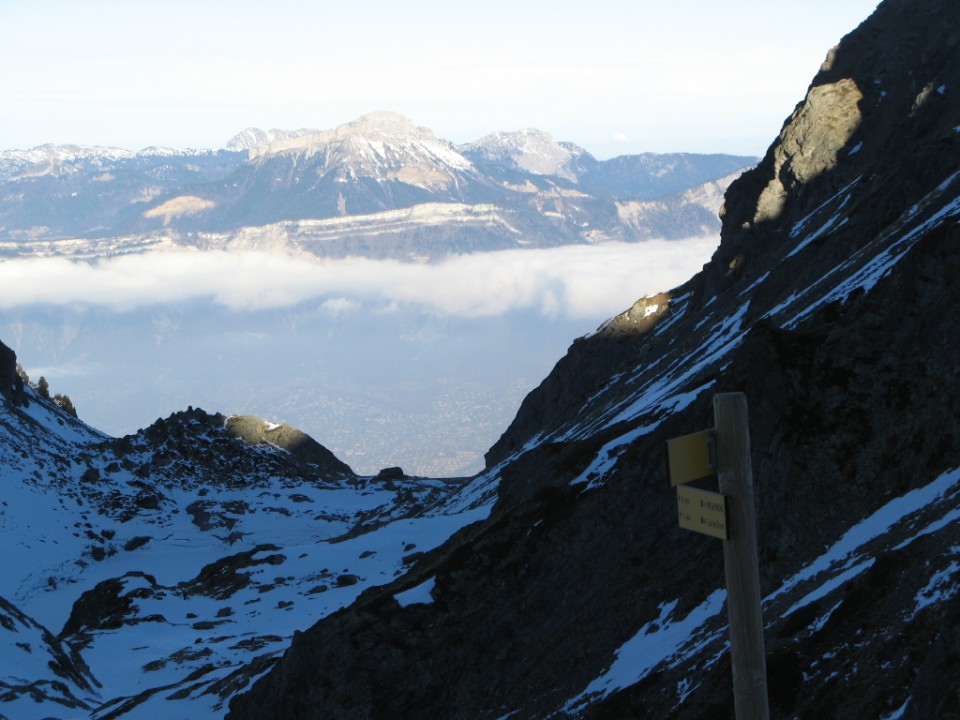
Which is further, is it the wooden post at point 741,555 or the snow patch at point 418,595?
the snow patch at point 418,595

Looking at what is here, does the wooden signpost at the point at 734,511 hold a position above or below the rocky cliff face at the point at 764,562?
above

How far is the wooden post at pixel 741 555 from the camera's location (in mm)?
12086

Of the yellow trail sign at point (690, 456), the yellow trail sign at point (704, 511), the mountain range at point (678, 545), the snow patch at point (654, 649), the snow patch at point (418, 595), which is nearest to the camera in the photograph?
the yellow trail sign at point (690, 456)

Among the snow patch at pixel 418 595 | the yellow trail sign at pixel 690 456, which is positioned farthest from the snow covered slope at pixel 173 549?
the yellow trail sign at pixel 690 456

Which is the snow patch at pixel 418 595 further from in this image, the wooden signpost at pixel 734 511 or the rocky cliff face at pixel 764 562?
the wooden signpost at pixel 734 511

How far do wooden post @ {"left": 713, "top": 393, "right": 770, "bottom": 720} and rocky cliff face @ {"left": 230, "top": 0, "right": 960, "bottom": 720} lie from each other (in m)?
6.74

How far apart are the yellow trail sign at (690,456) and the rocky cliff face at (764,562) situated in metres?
8.41

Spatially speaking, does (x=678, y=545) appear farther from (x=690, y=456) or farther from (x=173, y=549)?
(x=173, y=549)

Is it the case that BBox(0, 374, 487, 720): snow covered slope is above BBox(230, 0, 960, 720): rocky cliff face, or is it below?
below

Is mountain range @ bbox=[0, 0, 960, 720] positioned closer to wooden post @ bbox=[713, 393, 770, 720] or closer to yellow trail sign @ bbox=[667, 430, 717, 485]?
wooden post @ bbox=[713, 393, 770, 720]

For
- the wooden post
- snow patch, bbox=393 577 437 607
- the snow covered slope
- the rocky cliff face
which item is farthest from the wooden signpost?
the snow covered slope

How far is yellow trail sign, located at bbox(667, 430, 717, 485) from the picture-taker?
12023mm

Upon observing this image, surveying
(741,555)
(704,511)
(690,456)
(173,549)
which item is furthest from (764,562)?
(173,549)

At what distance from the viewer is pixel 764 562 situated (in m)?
34.4
